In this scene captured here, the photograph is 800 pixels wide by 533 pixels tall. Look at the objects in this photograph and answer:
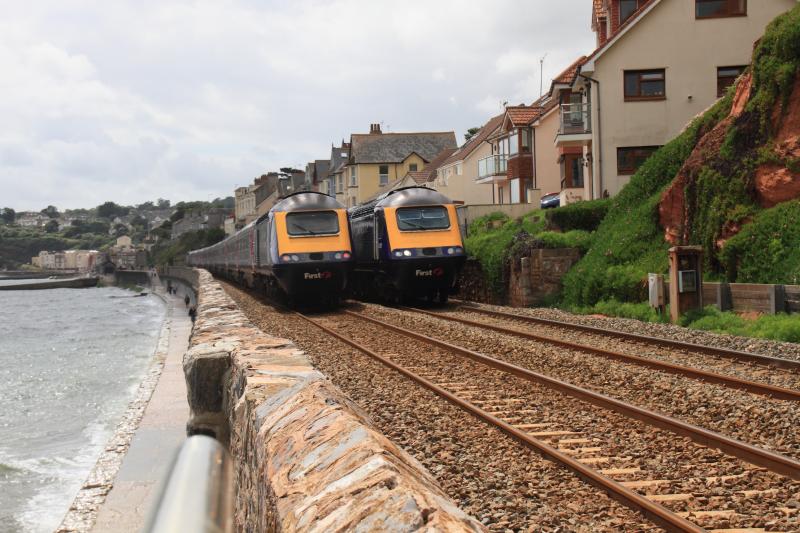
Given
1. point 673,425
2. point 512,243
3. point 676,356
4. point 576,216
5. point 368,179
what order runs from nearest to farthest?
point 673,425 → point 676,356 → point 512,243 → point 576,216 → point 368,179

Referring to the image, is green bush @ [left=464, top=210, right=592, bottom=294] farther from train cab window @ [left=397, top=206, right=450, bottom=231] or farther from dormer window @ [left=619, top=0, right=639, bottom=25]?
dormer window @ [left=619, top=0, right=639, bottom=25]

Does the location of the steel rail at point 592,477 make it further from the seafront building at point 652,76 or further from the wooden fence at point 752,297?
the seafront building at point 652,76

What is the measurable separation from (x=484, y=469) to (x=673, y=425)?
6.62 ft

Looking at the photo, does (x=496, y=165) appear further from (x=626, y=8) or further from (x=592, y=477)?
(x=592, y=477)

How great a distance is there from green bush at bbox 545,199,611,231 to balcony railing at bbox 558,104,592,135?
5280 millimetres

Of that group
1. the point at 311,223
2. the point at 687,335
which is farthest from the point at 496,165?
the point at 687,335

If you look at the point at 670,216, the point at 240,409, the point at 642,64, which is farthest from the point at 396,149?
the point at 240,409

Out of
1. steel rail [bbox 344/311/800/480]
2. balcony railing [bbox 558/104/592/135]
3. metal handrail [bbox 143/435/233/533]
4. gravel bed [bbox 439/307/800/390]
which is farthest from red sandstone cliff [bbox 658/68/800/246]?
metal handrail [bbox 143/435/233/533]

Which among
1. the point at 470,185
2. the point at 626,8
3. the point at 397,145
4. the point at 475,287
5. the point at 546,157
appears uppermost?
the point at 397,145

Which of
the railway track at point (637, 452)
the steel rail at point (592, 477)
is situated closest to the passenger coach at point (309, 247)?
the railway track at point (637, 452)

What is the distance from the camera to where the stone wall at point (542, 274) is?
855 inches

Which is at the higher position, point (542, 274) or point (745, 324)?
point (542, 274)

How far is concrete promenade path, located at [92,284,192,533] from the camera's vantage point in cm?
1025

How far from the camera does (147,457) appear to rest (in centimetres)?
1338
